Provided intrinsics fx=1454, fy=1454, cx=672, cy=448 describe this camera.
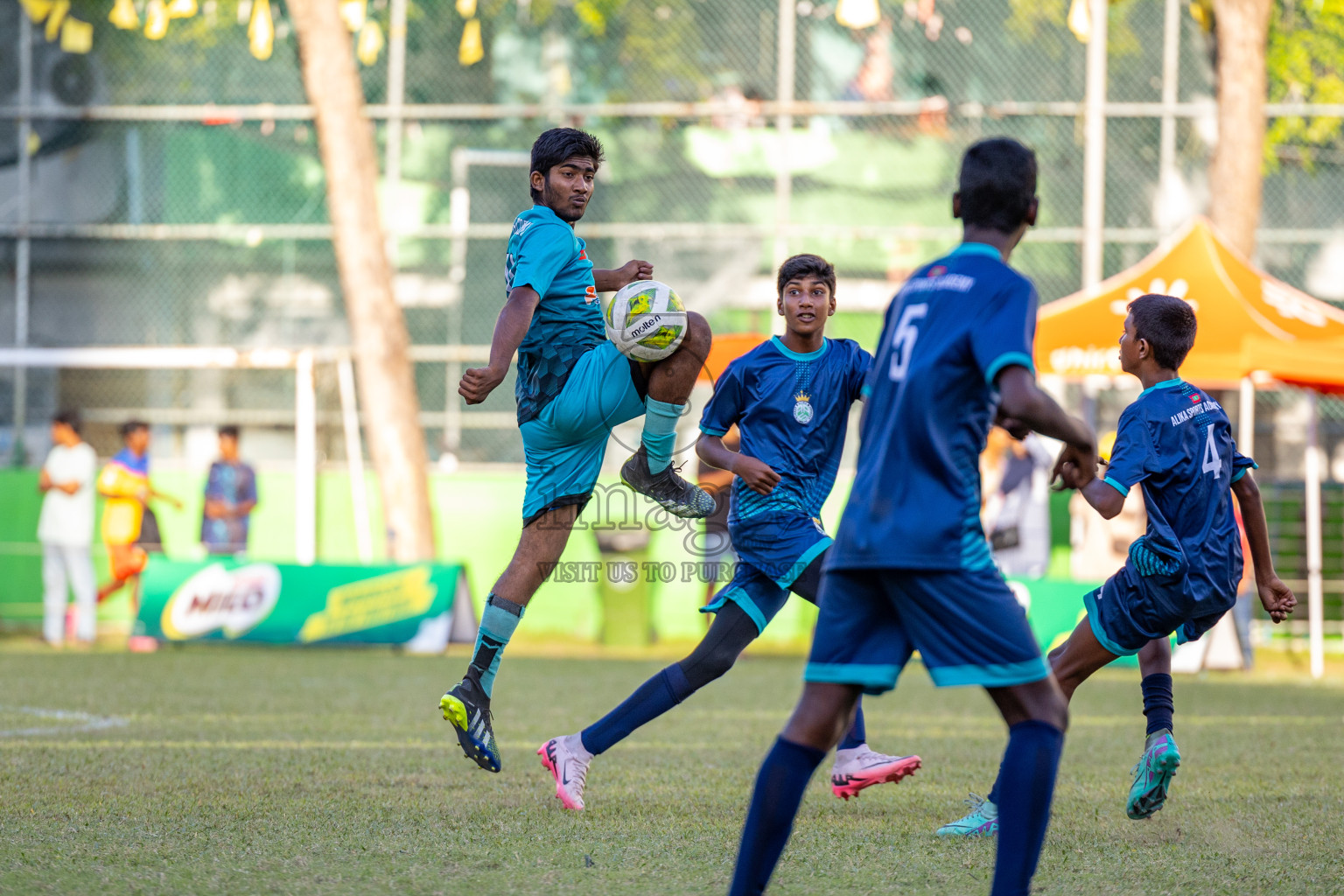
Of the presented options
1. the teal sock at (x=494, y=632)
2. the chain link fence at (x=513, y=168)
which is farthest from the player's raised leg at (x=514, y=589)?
the chain link fence at (x=513, y=168)

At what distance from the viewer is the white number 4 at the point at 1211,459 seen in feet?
15.5

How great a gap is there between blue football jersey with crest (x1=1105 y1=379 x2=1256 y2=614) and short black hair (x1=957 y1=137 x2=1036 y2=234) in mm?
1582

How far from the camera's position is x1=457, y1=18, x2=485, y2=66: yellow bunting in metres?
16.2

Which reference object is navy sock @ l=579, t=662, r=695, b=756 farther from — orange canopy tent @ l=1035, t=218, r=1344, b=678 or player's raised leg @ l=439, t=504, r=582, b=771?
orange canopy tent @ l=1035, t=218, r=1344, b=678

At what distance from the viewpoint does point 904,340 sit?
3219mm

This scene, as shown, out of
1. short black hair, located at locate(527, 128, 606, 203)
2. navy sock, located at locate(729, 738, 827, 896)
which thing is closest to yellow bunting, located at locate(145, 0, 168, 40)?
short black hair, located at locate(527, 128, 606, 203)

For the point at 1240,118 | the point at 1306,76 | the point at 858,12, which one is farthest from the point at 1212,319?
the point at 1306,76

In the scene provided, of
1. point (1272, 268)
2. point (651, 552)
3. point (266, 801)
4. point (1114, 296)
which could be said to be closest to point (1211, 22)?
point (1272, 268)

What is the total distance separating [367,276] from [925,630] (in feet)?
40.9

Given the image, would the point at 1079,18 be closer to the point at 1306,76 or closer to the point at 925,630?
the point at 1306,76

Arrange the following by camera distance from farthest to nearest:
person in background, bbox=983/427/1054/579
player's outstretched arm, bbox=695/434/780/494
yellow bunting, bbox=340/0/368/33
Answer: yellow bunting, bbox=340/0/368/33 < person in background, bbox=983/427/1054/579 < player's outstretched arm, bbox=695/434/780/494

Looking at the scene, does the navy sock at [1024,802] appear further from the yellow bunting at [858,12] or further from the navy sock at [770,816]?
the yellow bunting at [858,12]

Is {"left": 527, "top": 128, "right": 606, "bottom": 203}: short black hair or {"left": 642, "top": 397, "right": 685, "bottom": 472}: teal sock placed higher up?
{"left": 527, "top": 128, "right": 606, "bottom": 203}: short black hair

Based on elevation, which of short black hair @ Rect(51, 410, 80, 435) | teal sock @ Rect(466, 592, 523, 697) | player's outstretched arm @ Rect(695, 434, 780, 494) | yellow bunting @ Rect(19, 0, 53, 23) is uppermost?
yellow bunting @ Rect(19, 0, 53, 23)
